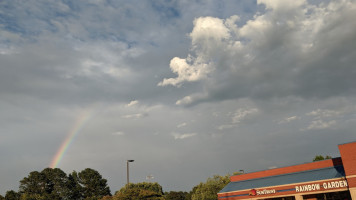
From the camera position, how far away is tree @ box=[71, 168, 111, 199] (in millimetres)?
117062

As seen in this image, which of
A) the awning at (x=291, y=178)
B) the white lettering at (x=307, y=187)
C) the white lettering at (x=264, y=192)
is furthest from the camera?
the white lettering at (x=264, y=192)

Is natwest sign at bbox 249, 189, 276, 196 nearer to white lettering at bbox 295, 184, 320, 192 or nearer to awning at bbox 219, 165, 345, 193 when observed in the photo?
awning at bbox 219, 165, 345, 193

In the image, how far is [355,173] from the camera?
39.6 meters

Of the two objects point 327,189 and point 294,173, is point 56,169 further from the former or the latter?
point 327,189

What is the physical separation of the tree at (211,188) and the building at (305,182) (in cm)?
2188

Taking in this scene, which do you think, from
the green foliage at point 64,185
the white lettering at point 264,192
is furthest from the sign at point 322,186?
the green foliage at point 64,185

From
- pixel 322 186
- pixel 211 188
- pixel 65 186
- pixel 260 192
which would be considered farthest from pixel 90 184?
pixel 322 186

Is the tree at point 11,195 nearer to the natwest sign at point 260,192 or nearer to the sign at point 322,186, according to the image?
the natwest sign at point 260,192

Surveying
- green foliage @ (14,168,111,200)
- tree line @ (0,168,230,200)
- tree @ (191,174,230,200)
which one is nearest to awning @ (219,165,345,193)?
tree @ (191,174,230,200)

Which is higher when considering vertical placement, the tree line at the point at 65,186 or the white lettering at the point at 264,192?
the tree line at the point at 65,186

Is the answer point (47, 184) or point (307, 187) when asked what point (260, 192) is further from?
point (47, 184)

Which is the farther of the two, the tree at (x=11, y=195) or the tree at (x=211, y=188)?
the tree at (x=11, y=195)

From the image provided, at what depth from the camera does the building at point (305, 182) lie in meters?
40.8

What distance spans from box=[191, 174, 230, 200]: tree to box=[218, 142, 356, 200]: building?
21.9 m
